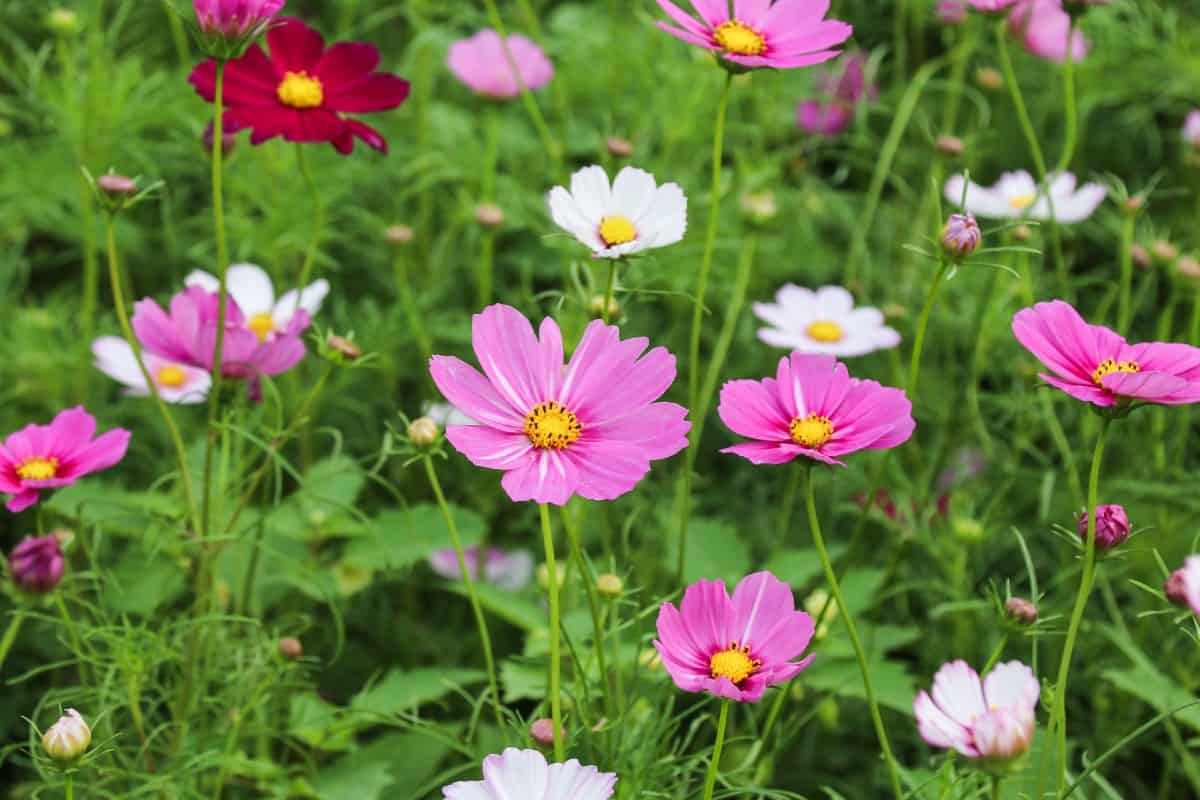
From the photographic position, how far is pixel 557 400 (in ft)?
2.67

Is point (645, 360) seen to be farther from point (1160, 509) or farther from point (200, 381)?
point (1160, 509)

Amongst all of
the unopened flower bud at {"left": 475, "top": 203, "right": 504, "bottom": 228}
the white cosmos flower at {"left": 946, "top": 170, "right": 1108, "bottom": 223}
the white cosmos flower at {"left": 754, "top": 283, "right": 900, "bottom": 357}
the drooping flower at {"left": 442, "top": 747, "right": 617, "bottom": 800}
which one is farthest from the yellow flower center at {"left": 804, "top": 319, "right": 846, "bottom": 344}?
the drooping flower at {"left": 442, "top": 747, "right": 617, "bottom": 800}

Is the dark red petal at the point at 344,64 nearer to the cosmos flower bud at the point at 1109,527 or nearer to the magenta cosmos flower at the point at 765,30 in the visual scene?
the magenta cosmos flower at the point at 765,30

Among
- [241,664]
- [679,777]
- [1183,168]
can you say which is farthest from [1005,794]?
[1183,168]

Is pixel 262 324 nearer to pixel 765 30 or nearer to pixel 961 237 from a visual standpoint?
pixel 765 30

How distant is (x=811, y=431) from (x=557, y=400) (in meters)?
0.14

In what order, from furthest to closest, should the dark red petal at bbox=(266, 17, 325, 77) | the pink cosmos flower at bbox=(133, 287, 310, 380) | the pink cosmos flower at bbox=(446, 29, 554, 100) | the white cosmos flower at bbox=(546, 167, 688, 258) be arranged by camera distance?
the pink cosmos flower at bbox=(446, 29, 554, 100) < the dark red petal at bbox=(266, 17, 325, 77) < the pink cosmos flower at bbox=(133, 287, 310, 380) < the white cosmos flower at bbox=(546, 167, 688, 258)

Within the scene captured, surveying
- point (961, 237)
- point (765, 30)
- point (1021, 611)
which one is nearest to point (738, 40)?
point (765, 30)

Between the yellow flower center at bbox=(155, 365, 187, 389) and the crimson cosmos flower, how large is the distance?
0.31 meters

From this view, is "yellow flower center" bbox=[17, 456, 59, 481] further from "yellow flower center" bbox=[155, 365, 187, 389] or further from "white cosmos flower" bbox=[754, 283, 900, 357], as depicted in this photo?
"white cosmos flower" bbox=[754, 283, 900, 357]

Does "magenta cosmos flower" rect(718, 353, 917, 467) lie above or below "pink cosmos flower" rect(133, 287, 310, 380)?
above

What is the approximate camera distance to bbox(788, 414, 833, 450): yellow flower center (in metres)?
0.79

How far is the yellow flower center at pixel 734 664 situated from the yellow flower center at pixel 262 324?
0.58 meters

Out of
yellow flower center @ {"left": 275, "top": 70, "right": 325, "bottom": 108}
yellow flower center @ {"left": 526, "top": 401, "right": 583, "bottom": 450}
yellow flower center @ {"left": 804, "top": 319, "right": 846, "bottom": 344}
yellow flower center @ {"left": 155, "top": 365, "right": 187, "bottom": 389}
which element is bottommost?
yellow flower center @ {"left": 155, "top": 365, "right": 187, "bottom": 389}
